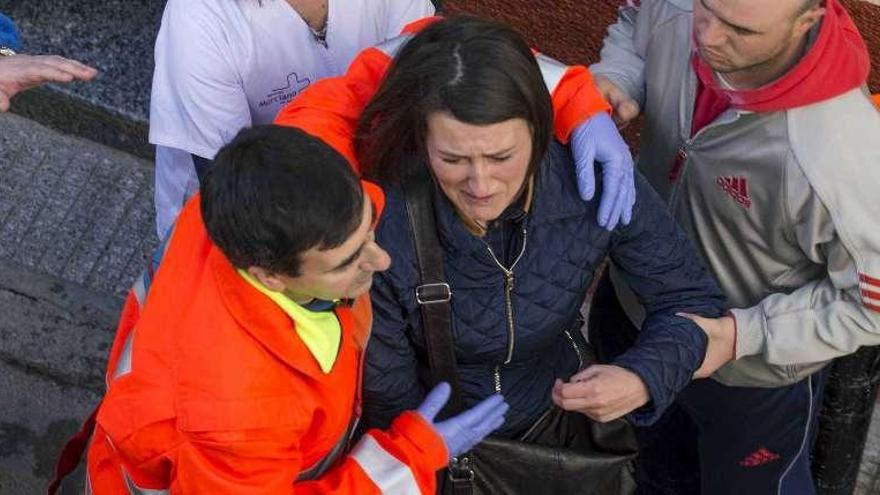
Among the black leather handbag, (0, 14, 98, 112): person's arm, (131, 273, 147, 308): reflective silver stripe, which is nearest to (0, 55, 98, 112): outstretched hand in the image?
(0, 14, 98, 112): person's arm

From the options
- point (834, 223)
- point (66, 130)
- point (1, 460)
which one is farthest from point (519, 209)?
point (66, 130)

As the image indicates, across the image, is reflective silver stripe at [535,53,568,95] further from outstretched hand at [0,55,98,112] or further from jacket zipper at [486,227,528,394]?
outstretched hand at [0,55,98,112]

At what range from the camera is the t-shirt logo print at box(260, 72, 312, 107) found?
2924mm

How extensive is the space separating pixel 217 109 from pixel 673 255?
3.54 feet

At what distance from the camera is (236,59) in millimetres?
2807

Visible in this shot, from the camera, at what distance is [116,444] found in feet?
7.17

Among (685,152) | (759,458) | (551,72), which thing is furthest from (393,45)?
(759,458)

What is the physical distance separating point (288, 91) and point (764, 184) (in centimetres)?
113

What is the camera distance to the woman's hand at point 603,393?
2508 millimetres

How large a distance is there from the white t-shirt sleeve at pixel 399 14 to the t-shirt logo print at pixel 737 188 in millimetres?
858

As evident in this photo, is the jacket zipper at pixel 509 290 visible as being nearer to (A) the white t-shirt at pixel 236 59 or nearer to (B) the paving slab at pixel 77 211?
(A) the white t-shirt at pixel 236 59

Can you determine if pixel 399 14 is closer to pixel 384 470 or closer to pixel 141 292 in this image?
pixel 141 292

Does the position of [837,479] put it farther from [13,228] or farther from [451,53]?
[13,228]

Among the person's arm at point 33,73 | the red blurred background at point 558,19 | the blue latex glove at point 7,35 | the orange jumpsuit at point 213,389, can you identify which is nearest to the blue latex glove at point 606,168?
the orange jumpsuit at point 213,389
